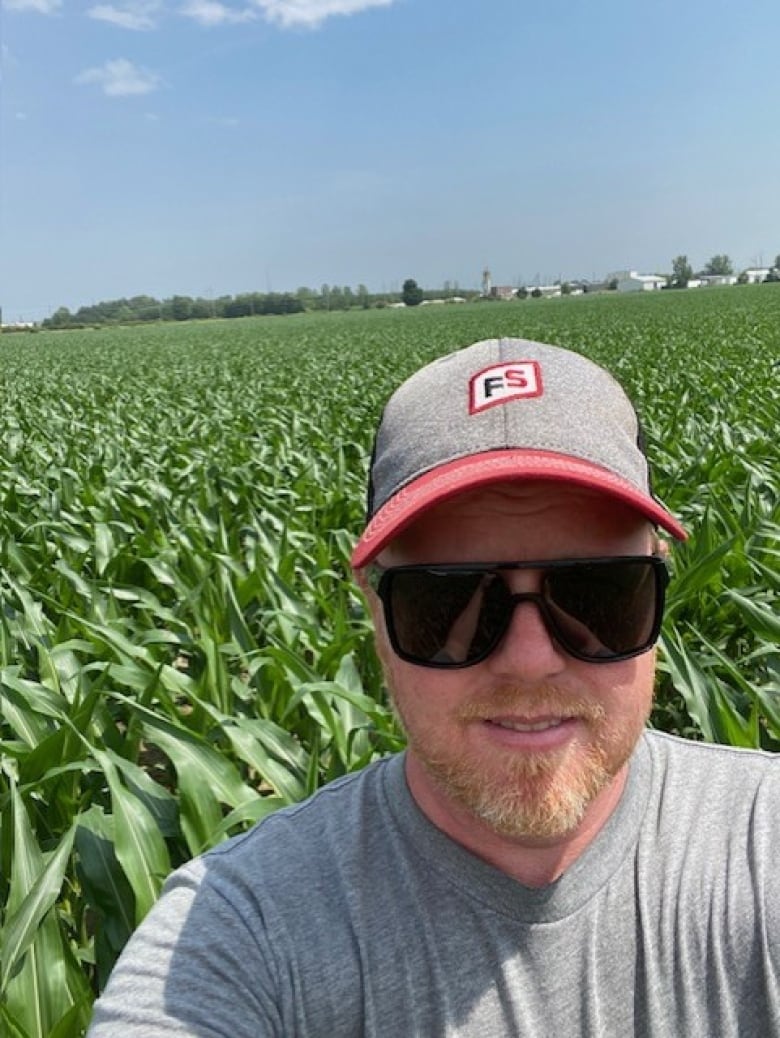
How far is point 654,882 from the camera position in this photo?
1.16 m

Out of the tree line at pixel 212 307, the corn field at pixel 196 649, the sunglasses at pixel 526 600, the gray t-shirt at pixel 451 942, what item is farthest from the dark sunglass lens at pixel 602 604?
the tree line at pixel 212 307

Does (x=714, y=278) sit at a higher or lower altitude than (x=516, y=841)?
higher

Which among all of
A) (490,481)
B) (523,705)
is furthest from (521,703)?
(490,481)

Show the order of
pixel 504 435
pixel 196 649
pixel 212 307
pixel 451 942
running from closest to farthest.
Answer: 1. pixel 451 942
2. pixel 504 435
3. pixel 196 649
4. pixel 212 307

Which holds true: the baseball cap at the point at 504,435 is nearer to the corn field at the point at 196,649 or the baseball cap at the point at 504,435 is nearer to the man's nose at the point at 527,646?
the man's nose at the point at 527,646

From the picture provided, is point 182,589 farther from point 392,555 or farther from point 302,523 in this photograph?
point 392,555

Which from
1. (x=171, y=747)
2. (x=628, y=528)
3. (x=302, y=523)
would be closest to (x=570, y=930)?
(x=628, y=528)

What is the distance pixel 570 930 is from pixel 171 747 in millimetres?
1546

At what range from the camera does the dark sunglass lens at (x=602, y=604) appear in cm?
115

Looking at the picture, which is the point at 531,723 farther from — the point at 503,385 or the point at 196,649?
the point at 196,649

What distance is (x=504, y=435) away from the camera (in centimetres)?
122

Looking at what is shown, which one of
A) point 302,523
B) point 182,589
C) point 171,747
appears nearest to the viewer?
point 171,747

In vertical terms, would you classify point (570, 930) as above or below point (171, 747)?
above

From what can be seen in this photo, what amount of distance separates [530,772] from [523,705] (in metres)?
0.08
